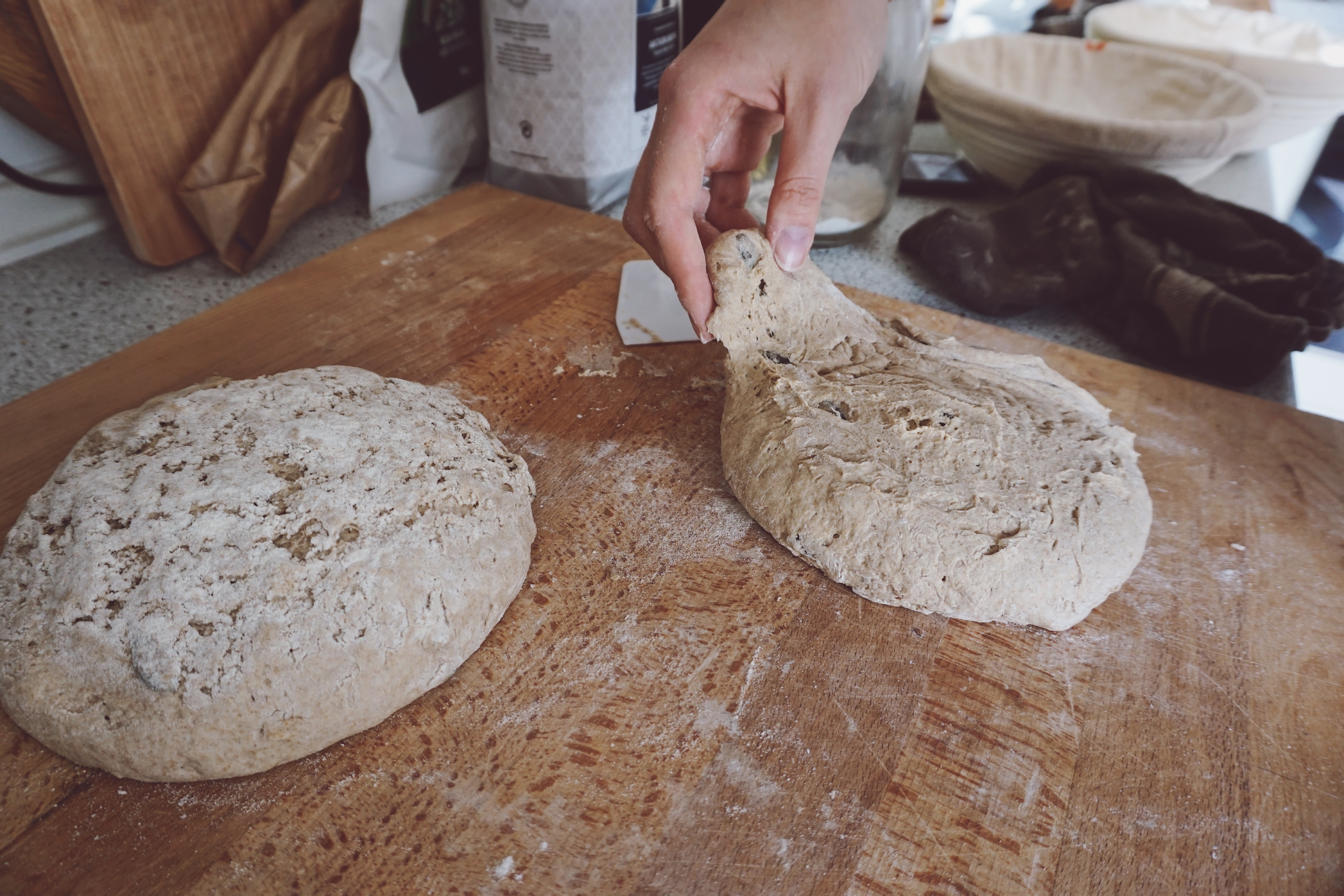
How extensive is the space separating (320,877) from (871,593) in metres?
0.63

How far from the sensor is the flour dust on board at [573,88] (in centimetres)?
143

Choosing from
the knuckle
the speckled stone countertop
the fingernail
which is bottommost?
the speckled stone countertop

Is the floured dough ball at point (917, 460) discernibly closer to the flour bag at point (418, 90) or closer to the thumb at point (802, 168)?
the thumb at point (802, 168)

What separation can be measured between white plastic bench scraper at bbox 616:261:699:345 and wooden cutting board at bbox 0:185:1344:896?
0.24ft

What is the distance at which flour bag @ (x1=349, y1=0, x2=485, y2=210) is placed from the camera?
4.77 feet

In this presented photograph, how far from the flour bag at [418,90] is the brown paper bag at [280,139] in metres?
0.05

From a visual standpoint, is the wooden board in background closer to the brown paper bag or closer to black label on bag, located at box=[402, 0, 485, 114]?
the brown paper bag

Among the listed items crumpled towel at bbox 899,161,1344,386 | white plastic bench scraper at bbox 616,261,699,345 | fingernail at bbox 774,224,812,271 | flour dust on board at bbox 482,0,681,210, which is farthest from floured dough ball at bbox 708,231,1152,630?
flour dust on board at bbox 482,0,681,210

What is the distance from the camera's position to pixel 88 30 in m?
1.21

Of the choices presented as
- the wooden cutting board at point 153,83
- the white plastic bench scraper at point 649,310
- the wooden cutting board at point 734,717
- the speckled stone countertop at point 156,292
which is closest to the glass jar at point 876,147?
the speckled stone countertop at point 156,292

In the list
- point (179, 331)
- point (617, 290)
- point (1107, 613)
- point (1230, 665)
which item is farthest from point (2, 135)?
point (1230, 665)

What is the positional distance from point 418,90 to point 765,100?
0.88m

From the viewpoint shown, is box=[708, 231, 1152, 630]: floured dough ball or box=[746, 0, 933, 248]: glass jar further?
box=[746, 0, 933, 248]: glass jar

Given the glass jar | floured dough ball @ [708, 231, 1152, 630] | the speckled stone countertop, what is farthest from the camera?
the glass jar
